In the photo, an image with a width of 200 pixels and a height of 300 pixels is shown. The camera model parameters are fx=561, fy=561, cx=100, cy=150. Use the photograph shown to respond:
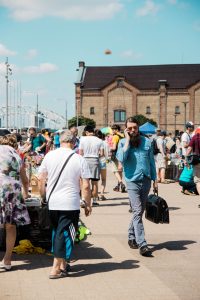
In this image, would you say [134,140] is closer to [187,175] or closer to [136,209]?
[136,209]

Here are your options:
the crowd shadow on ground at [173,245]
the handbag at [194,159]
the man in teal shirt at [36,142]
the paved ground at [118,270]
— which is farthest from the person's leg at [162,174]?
the crowd shadow on ground at [173,245]

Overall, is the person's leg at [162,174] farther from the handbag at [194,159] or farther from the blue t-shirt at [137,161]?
the blue t-shirt at [137,161]

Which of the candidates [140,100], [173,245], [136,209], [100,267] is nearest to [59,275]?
[100,267]

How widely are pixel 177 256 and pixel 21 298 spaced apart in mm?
2882

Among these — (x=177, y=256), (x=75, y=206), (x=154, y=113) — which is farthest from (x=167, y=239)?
(x=154, y=113)

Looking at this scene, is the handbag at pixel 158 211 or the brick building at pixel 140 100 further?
the brick building at pixel 140 100

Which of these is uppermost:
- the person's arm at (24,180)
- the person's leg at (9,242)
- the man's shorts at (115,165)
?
the person's arm at (24,180)

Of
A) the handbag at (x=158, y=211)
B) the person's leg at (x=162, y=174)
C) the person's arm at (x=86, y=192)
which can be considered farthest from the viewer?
the person's leg at (x=162, y=174)

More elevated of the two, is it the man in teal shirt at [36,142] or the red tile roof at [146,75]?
the red tile roof at [146,75]

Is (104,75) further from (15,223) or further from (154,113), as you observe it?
(15,223)

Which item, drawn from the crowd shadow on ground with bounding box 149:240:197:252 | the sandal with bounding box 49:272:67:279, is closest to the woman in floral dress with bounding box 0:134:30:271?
the sandal with bounding box 49:272:67:279

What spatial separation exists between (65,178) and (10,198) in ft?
2.62

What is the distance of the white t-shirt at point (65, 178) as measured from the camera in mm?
6648

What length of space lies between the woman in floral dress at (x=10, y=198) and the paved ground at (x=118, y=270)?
0.40 m
